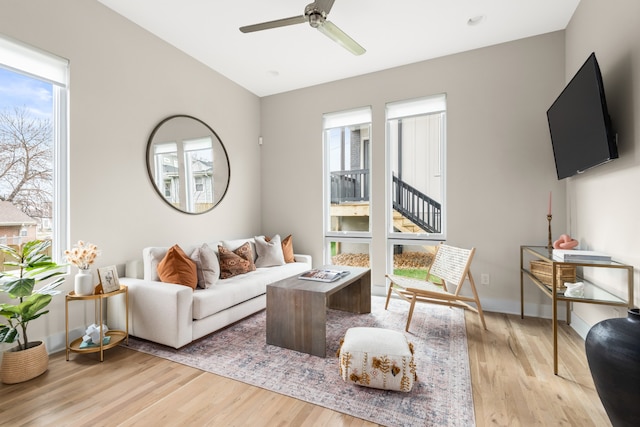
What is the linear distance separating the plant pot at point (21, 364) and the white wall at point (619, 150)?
13.2 feet

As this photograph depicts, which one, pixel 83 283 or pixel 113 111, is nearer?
pixel 83 283

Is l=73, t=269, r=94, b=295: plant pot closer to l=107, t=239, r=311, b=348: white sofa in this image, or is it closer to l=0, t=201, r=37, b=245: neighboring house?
l=107, t=239, r=311, b=348: white sofa

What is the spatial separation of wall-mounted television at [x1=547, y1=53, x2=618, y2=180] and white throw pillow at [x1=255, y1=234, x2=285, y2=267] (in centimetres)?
320

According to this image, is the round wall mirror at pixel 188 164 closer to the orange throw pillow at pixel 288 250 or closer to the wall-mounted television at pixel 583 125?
the orange throw pillow at pixel 288 250

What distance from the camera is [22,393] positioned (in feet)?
6.34

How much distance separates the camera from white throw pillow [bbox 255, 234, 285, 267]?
4.01 m

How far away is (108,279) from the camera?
2.50 meters

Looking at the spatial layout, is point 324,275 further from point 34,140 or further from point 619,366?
point 34,140

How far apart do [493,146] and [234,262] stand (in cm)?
324

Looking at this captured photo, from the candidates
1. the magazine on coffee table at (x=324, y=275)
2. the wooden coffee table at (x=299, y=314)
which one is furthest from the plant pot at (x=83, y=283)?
the magazine on coffee table at (x=324, y=275)

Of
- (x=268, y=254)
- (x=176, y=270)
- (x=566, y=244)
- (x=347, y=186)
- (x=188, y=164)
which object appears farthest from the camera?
(x=347, y=186)

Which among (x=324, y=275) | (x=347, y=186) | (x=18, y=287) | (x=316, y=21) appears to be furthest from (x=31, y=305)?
(x=347, y=186)

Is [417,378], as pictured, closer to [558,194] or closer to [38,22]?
[558,194]

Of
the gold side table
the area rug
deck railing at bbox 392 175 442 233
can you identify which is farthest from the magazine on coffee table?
the gold side table
